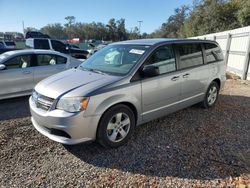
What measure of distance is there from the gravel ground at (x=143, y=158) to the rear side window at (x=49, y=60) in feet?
7.60

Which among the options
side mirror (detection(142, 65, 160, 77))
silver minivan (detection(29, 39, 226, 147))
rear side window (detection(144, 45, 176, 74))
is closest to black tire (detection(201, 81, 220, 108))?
silver minivan (detection(29, 39, 226, 147))

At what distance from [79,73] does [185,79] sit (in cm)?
211

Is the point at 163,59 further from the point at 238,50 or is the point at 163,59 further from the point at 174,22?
the point at 174,22

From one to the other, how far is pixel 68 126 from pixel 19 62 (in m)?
3.96

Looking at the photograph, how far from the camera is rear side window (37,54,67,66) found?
6.40 m

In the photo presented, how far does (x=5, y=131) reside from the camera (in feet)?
13.5

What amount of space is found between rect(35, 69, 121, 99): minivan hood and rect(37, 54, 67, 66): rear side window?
9.59 feet


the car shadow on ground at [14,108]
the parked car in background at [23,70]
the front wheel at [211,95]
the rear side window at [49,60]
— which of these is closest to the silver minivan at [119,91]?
the front wheel at [211,95]

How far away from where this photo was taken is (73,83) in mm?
3406

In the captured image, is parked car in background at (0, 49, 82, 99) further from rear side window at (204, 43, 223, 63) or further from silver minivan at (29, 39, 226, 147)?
rear side window at (204, 43, 223, 63)

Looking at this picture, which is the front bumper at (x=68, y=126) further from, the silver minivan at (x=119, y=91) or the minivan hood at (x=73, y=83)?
the minivan hood at (x=73, y=83)

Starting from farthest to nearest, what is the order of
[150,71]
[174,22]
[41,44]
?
1. [174,22]
2. [41,44]
3. [150,71]

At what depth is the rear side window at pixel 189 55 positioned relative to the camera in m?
4.41

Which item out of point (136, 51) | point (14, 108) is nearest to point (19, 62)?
point (14, 108)
